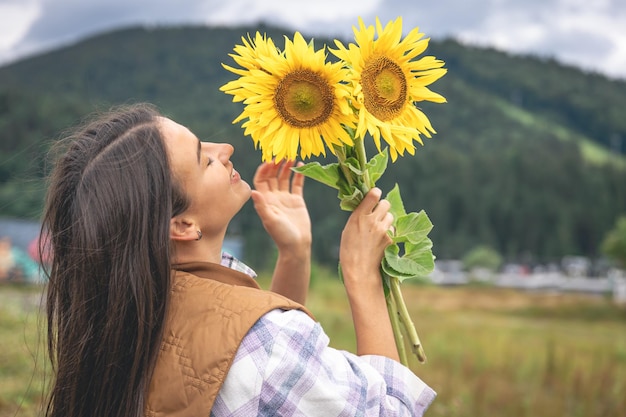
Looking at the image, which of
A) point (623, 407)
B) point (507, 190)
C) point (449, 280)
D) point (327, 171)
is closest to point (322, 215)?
point (449, 280)

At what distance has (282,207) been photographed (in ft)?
7.48

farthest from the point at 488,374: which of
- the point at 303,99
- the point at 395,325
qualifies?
the point at 303,99

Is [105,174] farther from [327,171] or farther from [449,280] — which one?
[449,280]

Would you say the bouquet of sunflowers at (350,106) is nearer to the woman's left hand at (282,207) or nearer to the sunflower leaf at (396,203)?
the sunflower leaf at (396,203)

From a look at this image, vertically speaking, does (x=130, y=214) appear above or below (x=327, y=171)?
below

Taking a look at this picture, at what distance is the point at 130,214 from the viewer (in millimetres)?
1571

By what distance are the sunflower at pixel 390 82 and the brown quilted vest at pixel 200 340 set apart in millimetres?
484

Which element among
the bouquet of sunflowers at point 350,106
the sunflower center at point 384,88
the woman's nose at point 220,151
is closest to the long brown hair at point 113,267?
the woman's nose at point 220,151

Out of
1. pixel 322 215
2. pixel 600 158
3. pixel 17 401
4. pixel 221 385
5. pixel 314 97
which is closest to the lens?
pixel 221 385

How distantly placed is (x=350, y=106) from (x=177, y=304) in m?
0.64

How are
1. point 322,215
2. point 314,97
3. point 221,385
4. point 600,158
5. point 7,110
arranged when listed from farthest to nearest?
point 600,158
point 322,215
point 7,110
point 314,97
point 221,385

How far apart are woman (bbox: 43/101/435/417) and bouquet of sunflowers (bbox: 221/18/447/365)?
99mm

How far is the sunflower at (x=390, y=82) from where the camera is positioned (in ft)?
5.47

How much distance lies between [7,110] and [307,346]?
57.4 m
